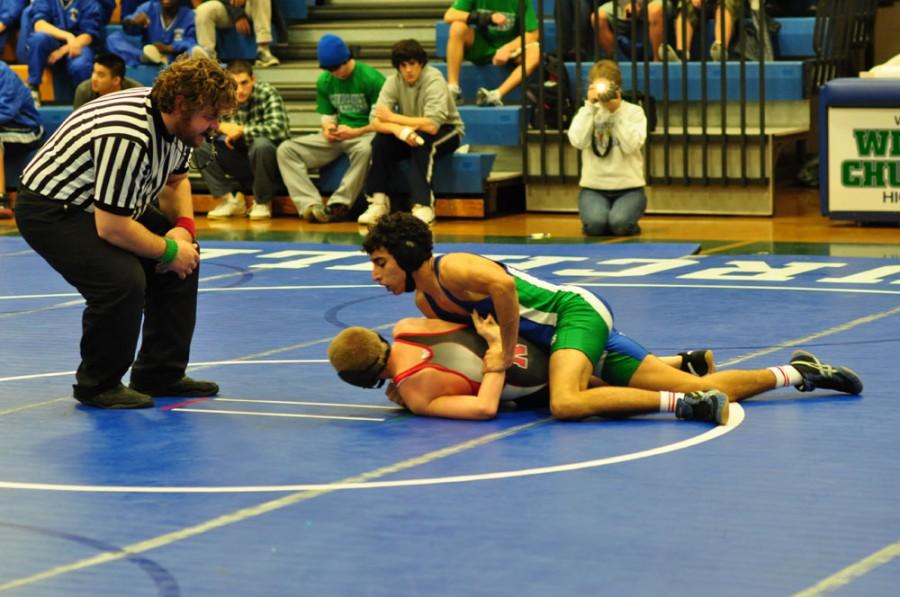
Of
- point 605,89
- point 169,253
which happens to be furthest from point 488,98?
point 169,253

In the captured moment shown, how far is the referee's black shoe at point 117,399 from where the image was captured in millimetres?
6531

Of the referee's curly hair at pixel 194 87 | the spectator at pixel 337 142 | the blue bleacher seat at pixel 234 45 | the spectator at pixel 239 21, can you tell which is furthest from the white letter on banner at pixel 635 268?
the blue bleacher seat at pixel 234 45

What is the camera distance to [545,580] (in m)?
4.22

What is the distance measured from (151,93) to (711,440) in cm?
236

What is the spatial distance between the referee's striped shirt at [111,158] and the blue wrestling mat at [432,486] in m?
0.83

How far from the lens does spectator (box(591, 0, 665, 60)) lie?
13875 mm

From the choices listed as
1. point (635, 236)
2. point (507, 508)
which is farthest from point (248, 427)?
point (635, 236)

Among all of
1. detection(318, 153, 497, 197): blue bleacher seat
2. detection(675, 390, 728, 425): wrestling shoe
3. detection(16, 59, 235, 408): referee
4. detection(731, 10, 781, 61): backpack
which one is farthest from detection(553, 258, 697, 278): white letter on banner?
detection(675, 390, 728, 425): wrestling shoe

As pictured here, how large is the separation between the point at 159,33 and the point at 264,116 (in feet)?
7.92

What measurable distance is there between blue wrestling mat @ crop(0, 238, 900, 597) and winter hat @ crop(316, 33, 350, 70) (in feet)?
17.3

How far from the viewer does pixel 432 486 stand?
520cm

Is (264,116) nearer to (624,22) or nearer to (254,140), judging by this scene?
(254,140)

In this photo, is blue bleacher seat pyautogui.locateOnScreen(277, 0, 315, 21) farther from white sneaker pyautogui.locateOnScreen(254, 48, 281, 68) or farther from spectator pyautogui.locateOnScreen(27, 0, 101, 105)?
spectator pyautogui.locateOnScreen(27, 0, 101, 105)

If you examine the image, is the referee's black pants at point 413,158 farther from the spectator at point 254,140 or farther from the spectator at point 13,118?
the spectator at point 13,118
